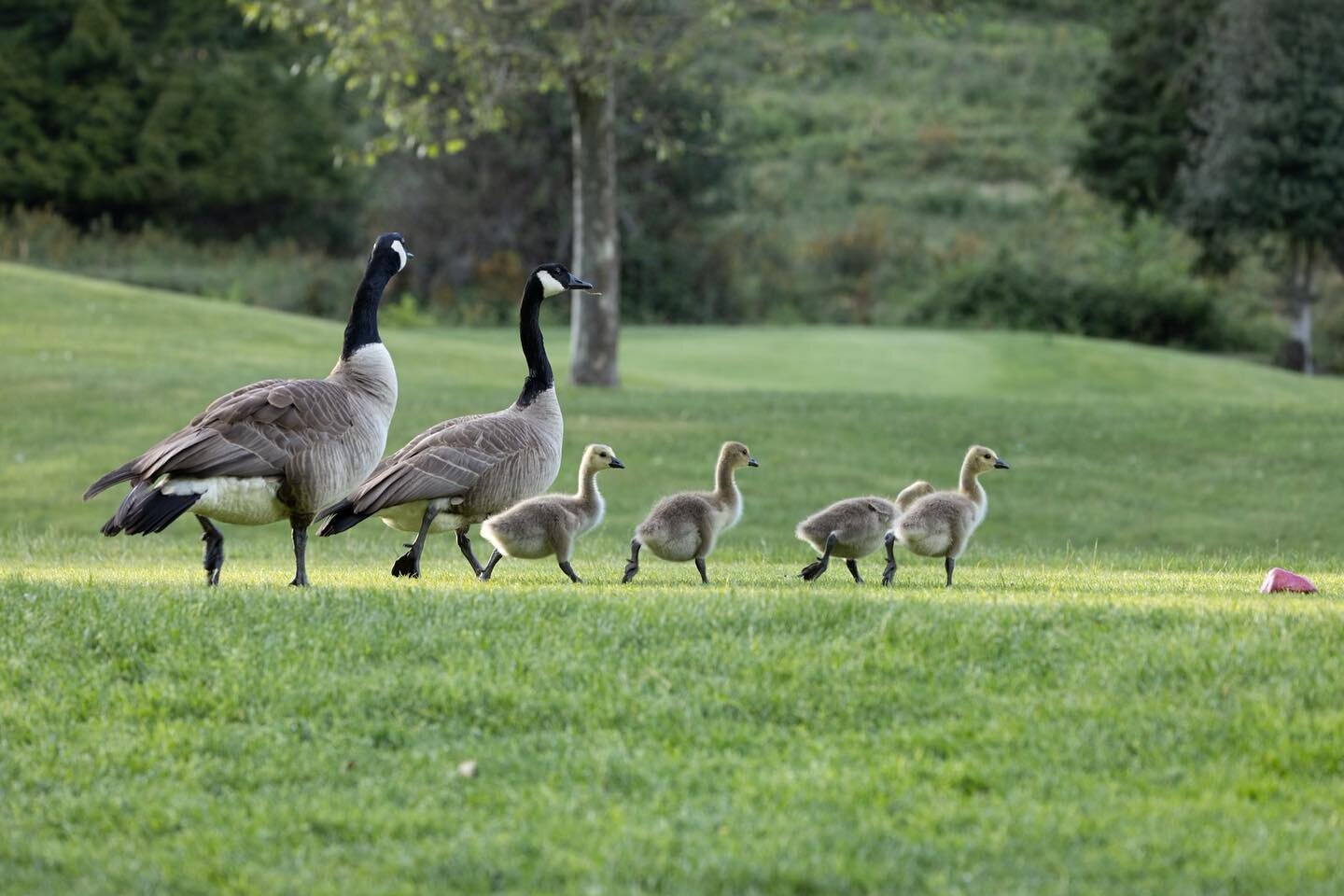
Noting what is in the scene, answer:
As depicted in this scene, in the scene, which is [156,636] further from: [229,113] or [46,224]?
[229,113]

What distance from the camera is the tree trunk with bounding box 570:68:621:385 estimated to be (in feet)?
87.1

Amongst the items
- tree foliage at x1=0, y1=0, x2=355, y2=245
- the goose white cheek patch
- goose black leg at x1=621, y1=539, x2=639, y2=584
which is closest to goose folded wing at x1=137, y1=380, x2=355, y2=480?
goose black leg at x1=621, y1=539, x2=639, y2=584

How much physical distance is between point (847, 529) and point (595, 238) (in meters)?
17.7

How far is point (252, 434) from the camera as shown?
9125 mm

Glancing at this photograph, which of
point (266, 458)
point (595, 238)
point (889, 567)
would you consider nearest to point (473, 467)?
point (266, 458)

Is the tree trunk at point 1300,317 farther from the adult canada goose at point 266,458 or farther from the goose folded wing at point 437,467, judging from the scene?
the adult canada goose at point 266,458

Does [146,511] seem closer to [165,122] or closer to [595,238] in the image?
[595,238]

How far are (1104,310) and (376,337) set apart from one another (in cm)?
4626

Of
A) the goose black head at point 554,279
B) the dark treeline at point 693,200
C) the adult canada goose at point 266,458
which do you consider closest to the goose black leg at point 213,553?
the adult canada goose at point 266,458

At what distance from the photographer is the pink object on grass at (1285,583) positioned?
10.0 meters

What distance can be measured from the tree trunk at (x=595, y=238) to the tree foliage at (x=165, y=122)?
35296 mm

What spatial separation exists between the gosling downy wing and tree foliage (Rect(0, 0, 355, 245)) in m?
50.7

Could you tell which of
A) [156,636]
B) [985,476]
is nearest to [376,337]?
[156,636]

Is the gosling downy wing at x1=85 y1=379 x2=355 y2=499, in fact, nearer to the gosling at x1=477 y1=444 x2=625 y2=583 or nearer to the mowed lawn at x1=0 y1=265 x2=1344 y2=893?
the mowed lawn at x1=0 y1=265 x2=1344 y2=893
